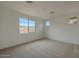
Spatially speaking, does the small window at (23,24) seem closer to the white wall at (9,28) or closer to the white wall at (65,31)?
the white wall at (9,28)

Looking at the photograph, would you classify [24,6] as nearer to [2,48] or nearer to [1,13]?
[1,13]

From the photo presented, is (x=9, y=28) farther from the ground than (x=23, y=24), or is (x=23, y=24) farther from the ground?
(x=23, y=24)

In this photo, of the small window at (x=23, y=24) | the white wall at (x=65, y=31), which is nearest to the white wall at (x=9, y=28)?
the small window at (x=23, y=24)

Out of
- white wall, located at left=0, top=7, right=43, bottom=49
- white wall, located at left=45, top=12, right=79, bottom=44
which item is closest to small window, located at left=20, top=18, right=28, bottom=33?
white wall, located at left=0, top=7, right=43, bottom=49

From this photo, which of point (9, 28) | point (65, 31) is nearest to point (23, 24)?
point (9, 28)

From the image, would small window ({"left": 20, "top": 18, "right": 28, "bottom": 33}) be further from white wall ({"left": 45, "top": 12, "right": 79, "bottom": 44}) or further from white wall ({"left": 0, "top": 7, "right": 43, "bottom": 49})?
white wall ({"left": 45, "top": 12, "right": 79, "bottom": 44})

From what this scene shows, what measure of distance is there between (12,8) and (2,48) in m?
1.34

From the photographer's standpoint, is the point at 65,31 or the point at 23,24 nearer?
the point at 23,24

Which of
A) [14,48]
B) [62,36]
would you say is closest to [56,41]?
[62,36]

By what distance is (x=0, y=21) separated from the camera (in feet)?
8.20

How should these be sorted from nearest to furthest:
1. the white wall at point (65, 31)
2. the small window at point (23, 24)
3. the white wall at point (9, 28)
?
the small window at point (23, 24) < the white wall at point (9, 28) < the white wall at point (65, 31)

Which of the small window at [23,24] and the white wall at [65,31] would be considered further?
the white wall at [65,31]

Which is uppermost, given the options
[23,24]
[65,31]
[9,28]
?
[23,24]

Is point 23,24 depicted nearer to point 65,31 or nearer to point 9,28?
point 9,28
